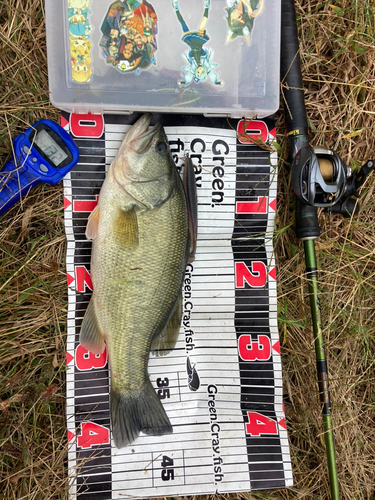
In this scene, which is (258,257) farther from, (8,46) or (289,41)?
(8,46)

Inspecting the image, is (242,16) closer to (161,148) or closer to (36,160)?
(161,148)

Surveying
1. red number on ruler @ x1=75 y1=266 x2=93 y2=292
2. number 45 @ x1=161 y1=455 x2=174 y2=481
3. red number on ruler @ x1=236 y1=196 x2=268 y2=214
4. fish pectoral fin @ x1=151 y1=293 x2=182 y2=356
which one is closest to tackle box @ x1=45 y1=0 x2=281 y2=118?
red number on ruler @ x1=236 y1=196 x2=268 y2=214

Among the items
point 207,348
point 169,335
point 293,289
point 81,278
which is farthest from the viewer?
point 293,289

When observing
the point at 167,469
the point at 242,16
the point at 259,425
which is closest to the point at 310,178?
the point at 242,16

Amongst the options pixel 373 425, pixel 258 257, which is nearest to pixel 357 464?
pixel 373 425

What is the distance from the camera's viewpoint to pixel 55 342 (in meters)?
1.95

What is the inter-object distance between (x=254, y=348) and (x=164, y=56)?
1.72m

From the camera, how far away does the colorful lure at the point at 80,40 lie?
66.6 inches

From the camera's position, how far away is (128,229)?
1.62 m

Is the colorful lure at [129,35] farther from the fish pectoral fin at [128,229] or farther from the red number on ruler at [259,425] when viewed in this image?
the red number on ruler at [259,425]

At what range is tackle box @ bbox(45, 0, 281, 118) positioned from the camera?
5.62 ft

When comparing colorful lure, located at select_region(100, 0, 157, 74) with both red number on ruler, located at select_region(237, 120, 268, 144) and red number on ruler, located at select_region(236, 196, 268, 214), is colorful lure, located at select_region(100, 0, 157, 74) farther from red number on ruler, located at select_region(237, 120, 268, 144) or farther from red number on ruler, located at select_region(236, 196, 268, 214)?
red number on ruler, located at select_region(236, 196, 268, 214)

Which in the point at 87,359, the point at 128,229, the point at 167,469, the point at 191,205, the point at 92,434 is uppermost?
the point at 191,205

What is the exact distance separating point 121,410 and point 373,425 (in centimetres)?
171
